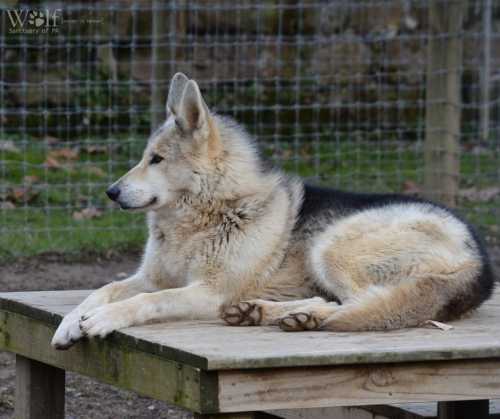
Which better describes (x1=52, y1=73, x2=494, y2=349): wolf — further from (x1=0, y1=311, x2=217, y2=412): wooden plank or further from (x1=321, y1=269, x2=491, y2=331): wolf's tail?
(x1=0, y1=311, x2=217, y2=412): wooden plank

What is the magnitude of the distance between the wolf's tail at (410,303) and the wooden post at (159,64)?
176 inches

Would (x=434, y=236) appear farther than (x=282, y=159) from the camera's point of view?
No

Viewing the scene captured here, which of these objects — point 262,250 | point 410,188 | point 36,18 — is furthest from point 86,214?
point 262,250

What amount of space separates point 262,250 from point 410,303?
0.65 meters

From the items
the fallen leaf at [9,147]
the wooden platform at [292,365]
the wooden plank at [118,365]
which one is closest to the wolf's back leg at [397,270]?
the wooden platform at [292,365]

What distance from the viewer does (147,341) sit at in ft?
11.6

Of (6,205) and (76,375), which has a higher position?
(6,205)

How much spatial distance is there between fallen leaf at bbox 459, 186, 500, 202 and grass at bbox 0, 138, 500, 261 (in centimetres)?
6

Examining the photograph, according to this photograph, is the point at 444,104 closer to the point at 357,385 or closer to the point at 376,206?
the point at 376,206

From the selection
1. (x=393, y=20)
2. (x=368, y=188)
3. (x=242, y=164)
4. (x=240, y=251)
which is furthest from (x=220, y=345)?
(x=393, y=20)

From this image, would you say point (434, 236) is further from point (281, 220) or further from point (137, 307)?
point (137, 307)

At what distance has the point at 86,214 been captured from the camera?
8.15 m

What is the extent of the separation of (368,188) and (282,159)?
0.75 metres

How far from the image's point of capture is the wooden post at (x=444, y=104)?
821 centimetres
